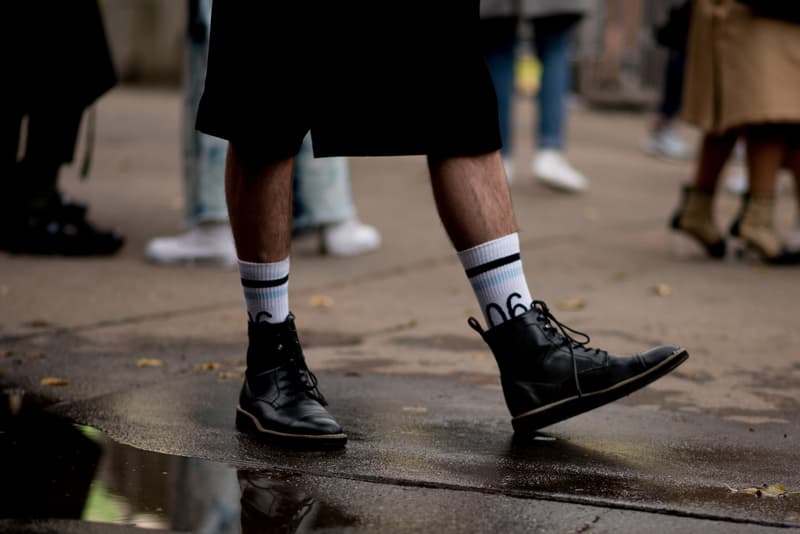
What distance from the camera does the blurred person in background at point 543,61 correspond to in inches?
289

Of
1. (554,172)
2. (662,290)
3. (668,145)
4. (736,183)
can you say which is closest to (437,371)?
(662,290)

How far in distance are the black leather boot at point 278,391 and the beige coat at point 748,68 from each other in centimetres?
305

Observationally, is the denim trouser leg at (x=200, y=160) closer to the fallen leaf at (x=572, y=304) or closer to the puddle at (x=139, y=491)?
the fallen leaf at (x=572, y=304)

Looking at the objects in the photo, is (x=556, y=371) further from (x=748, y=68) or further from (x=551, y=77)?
(x=551, y=77)

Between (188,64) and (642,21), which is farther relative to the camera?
(642,21)

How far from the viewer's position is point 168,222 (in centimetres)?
643

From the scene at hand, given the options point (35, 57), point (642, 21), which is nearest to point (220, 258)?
point (35, 57)

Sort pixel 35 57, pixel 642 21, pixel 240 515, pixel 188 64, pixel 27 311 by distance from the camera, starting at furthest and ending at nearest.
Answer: pixel 642 21, pixel 188 64, pixel 35 57, pixel 27 311, pixel 240 515

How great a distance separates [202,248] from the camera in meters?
5.39

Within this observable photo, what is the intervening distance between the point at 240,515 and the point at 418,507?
33 centimetres

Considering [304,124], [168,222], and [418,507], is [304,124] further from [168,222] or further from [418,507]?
[168,222]

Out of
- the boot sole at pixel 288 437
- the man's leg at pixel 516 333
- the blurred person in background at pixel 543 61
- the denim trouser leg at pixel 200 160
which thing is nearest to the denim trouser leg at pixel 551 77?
the blurred person in background at pixel 543 61

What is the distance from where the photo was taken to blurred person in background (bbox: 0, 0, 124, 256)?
4.88 metres

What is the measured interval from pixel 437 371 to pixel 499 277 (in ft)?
2.83
